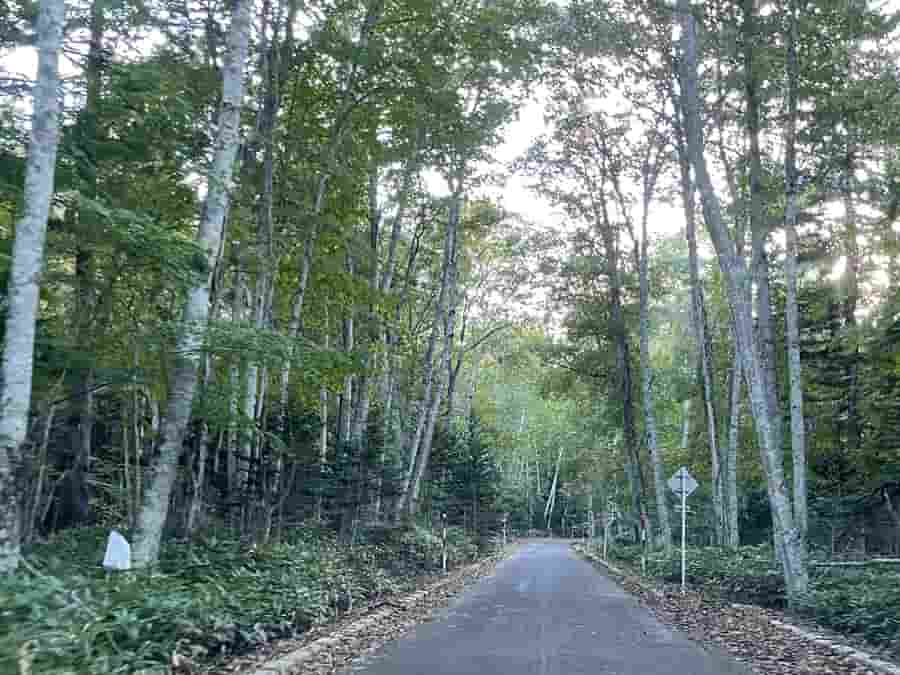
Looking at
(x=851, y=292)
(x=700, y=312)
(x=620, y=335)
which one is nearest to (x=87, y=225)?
(x=700, y=312)

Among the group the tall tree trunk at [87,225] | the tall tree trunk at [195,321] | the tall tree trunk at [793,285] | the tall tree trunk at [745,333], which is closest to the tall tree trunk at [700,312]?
the tall tree trunk at [793,285]

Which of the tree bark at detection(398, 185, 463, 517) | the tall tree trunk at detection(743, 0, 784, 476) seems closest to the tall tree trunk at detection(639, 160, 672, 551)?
the tree bark at detection(398, 185, 463, 517)

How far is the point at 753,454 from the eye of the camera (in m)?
30.1

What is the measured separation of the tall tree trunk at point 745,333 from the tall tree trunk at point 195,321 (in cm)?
764

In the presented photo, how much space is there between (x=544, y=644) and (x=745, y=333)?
6503mm

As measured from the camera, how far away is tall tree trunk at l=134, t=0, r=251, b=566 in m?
9.23

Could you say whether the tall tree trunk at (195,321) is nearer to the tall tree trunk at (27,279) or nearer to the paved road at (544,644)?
the tall tree trunk at (27,279)

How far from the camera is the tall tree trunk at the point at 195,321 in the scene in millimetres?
9234

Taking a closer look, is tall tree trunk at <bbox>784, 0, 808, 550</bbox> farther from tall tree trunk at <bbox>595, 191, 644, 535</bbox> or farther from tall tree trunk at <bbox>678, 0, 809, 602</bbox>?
tall tree trunk at <bbox>595, 191, 644, 535</bbox>

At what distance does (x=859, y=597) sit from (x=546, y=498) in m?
68.8

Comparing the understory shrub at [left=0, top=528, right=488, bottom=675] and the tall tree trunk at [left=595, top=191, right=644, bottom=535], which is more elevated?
the tall tree trunk at [left=595, top=191, right=644, bottom=535]

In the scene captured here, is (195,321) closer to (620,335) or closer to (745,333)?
(745,333)

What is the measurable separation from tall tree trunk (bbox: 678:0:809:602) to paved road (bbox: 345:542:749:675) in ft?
8.09

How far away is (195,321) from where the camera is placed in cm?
928
